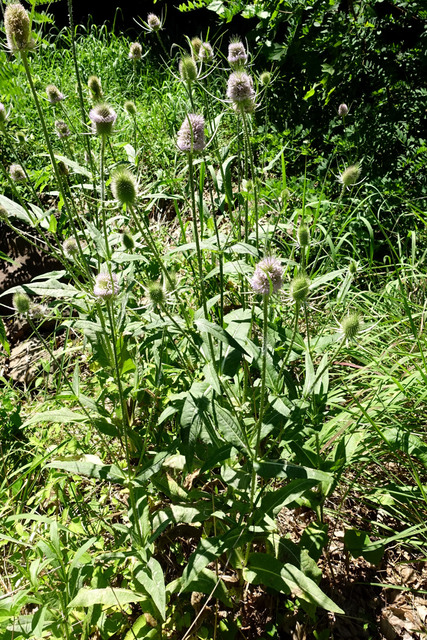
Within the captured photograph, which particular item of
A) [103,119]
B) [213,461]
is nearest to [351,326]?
[213,461]

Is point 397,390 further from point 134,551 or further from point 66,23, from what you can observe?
point 66,23

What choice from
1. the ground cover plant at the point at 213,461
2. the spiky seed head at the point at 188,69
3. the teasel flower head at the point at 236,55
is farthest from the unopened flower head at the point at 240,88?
the teasel flower head at the point at 236,55

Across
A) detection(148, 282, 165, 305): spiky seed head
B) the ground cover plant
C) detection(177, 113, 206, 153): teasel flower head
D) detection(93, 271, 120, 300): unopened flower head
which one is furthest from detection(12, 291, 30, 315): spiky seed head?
detection(177, 113, 206, 153): teasel flower head

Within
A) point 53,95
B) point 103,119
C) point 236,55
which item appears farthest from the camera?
point 53,95

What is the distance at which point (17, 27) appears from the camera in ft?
4.40

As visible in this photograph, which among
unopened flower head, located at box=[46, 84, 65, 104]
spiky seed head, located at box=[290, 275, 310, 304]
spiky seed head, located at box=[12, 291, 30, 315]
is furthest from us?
unopened flower head, located at box=[46, 84, 65, 104]

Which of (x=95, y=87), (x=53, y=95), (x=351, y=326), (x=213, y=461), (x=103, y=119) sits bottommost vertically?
(x=213, y=461)

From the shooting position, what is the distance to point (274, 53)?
3391mm

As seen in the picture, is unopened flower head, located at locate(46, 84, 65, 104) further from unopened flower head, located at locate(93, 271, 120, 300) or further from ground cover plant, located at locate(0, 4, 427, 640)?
unopened flower head, located at locate(93, 271, 120, 300)

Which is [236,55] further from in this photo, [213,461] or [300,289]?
[213,461]

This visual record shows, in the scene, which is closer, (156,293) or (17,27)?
(17,27)

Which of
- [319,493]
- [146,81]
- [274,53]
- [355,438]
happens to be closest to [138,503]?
[319,493]

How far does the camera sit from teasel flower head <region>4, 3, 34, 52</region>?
1.33 metres

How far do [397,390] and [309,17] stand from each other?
8.84 feet
